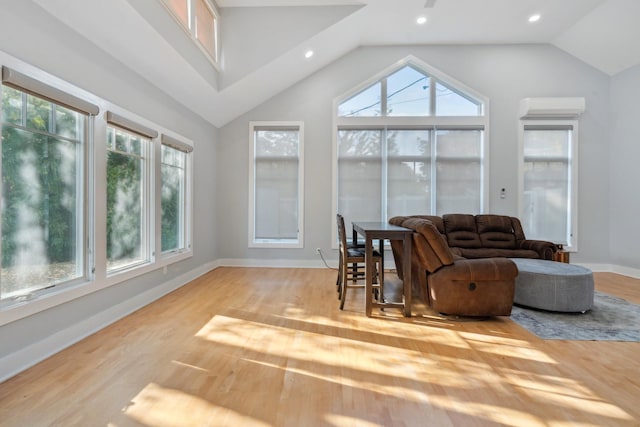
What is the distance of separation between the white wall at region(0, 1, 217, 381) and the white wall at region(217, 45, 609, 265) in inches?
55.6

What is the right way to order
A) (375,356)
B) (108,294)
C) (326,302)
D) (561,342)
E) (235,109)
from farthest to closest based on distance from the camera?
1. (235,109)
2. (326,302)
3. (108,294)
4. (561,342)
5. (375,356)

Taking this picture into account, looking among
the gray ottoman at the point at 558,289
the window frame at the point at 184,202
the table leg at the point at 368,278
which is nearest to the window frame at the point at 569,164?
the gray ottoman at the point at 558,289

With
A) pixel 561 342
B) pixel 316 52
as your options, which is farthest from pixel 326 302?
pixel 316 52

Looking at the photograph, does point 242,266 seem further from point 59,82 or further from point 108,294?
point 59,82

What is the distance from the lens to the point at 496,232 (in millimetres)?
4805

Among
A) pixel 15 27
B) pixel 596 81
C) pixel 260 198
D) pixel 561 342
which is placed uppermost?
pixel 596 81

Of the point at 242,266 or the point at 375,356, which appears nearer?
the point at 375,356

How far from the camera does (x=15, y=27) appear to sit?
1.90m

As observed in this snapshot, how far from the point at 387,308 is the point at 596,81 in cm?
578

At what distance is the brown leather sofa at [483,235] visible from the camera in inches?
178

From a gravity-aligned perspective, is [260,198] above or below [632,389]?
above

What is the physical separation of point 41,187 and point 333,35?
13.8 ft

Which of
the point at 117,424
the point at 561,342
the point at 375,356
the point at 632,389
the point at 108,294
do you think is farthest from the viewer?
the point at 108,294

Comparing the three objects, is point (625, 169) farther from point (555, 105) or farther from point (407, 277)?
point (407, 277)
